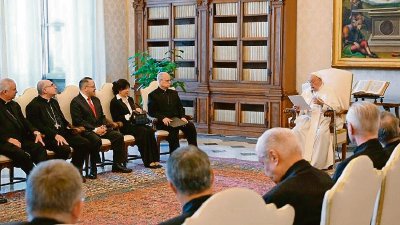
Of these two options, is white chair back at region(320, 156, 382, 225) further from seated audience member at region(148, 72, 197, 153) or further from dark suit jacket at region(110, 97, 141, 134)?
seated audience member at region(148, 72, 197, 153)

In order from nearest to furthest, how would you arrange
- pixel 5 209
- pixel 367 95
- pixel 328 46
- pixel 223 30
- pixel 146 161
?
pixel 5 209 → pixel 146 161 → pixel 367 95 → pixel 328 46 → pixel 223 30

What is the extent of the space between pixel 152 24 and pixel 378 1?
14.4ft

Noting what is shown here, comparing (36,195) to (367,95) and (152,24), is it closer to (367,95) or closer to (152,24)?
(367,95)

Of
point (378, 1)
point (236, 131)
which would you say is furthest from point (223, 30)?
point (378, 1)

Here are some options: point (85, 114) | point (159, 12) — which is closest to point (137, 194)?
point (85, 114)

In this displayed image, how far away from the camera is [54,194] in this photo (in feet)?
7.29

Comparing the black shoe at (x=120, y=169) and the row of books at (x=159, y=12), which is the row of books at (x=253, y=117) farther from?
the black shoe at (x=120, y=169)

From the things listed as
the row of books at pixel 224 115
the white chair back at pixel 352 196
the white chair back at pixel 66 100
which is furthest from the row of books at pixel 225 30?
the white chair back at pixel 352 196

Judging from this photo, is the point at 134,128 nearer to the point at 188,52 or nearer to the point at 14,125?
the point at 14,125

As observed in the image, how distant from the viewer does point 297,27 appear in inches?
428

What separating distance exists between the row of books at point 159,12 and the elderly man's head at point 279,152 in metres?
8.79

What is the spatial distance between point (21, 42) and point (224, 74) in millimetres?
3579

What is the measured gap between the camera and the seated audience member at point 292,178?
2.99 meters

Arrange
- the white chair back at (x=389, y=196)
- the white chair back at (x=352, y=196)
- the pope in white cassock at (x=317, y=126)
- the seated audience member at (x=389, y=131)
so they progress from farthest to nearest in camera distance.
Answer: the pope in white cassock at (x=317, y=126)
the seated audience member at (x=389, y=131)
the white chair back at (x=389, y=196)
the white chair back at (x=352, y=196)
